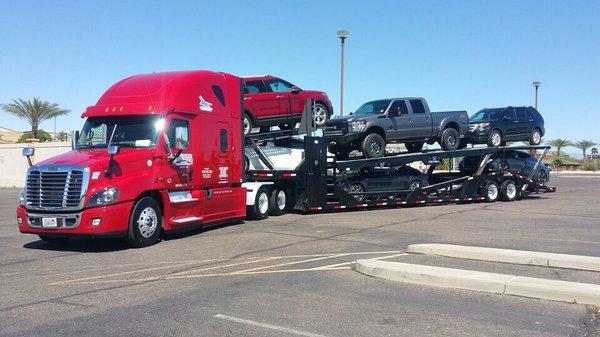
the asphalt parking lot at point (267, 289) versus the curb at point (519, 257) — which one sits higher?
the curb at point (519, 257)

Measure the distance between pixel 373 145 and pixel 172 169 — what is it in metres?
7.05

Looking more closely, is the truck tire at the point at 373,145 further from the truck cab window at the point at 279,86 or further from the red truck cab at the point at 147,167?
the red truck cab at the point at 147,167

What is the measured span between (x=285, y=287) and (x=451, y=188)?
560 inches

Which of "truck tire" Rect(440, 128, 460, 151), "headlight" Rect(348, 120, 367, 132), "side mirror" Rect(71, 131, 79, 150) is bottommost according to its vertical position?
"side mirror" Rect(71, 131, 79, 150)

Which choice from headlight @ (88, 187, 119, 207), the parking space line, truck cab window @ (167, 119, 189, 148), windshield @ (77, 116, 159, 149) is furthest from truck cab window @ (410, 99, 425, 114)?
the parking space line

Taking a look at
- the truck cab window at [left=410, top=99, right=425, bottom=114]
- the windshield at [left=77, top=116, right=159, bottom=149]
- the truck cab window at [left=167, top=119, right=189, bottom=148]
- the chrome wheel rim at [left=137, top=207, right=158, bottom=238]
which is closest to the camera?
the chrome wheel rim at [left=137, top=207, right=158, bottom=238]

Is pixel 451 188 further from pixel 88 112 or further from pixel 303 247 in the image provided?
pixel 88 112

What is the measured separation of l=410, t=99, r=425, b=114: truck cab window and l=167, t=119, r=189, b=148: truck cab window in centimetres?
797

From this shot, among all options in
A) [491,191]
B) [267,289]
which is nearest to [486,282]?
[267,289]

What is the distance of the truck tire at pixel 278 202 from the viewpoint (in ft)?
55.9

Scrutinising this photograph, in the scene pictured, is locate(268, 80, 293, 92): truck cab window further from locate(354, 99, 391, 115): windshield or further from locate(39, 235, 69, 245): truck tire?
locate(39, 235, 69, 245): truck tire

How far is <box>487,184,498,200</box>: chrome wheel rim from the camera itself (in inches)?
839

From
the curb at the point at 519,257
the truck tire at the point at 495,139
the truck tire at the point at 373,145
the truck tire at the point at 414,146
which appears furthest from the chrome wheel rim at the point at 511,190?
the curb at the point at 519,257

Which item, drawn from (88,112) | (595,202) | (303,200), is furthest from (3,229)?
(595,202)
